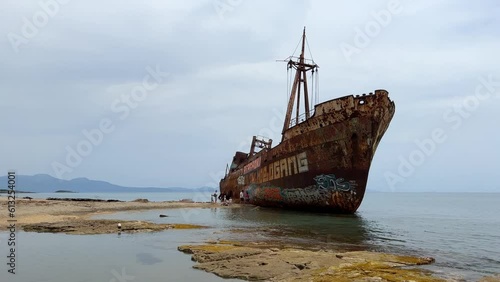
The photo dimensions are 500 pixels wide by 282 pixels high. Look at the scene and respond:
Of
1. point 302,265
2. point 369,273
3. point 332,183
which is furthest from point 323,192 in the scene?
point 369,273

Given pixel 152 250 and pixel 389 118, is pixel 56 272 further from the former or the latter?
pixel 389 118

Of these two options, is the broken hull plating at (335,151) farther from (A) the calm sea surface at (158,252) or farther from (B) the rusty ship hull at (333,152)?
(A) the calm sea surface at (158,252)

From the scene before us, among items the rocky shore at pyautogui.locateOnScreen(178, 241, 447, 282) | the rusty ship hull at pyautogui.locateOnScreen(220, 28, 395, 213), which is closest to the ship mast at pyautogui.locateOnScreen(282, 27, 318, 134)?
the rusty ship hull at pyautogui.locateOnScreen(220, 28, 395, 213)

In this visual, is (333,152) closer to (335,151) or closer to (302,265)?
(335,151)

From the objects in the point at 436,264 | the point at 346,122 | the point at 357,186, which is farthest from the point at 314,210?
the point at 436,264

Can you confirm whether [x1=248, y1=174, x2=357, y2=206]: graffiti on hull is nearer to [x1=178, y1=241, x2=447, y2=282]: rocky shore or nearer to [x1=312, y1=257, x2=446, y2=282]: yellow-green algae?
[x1=178, y1=241, x2=447, y2=282]: rocky shore

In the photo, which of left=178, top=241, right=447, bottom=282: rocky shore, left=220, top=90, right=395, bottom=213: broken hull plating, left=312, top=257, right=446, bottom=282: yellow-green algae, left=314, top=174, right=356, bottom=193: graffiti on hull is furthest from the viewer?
left=314, top=174, right=356, bottom=193: graffiti on hull

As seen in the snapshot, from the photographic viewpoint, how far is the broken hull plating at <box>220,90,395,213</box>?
22141 mm

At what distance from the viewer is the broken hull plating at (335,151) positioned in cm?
2214

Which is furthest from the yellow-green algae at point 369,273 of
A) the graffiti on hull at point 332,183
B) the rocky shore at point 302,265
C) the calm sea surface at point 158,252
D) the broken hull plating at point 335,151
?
the graffiti on hull at point 332,183

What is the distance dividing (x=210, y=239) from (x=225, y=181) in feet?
116

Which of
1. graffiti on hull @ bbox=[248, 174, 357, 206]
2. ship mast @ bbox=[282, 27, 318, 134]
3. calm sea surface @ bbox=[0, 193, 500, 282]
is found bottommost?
calm sea surface @ bbox=[0, 193, 500, 282]

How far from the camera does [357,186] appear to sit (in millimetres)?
23188

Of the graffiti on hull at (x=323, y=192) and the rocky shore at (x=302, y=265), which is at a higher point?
the graffiti on hull at (x=323, y=192)
